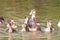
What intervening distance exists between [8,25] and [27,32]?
91cm

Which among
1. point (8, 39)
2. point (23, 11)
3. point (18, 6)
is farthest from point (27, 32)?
point (18, 6)

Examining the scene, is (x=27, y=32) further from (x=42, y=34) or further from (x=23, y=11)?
(x=23, y=11)

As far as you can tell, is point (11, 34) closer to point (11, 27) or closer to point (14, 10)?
point (11, 27)

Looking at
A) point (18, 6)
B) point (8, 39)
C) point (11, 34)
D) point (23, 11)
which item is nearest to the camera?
point (8, 39)

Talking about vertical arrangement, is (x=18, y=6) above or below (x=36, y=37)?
above

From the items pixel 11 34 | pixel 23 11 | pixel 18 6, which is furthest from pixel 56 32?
pixel 18 6

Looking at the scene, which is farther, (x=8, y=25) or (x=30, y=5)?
(x=30, y=5)

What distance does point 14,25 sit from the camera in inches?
725

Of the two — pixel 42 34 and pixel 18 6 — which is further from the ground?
pixel 18 6

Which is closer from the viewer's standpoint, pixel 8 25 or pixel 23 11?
pixel 8 25

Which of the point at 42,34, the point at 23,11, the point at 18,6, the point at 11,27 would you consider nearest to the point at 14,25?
the point at 11,27

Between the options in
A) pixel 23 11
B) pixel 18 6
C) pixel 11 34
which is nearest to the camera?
pixel 11 34

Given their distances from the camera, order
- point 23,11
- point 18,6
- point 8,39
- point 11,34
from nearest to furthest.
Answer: point 8,39 < point 11,34 < point 23,11 < point 18,6

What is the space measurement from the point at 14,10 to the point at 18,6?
7.32ft
